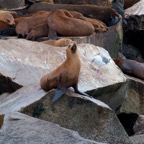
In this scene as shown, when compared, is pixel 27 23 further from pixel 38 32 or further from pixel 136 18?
pixel 136 18

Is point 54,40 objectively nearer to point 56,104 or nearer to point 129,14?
point 56,104

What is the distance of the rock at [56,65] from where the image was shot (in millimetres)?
7355

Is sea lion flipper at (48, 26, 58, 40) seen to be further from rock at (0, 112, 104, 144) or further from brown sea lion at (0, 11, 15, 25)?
rock at (0, 112, 104, 144)

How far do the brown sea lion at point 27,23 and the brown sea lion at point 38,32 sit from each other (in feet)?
0.49

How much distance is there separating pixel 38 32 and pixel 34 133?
560 centimetres

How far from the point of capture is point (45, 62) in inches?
308

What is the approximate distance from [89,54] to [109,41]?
2.71m

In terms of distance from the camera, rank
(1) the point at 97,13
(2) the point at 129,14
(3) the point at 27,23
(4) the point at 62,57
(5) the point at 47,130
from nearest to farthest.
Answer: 1. (5) the point at 47,130
2. (4) the point at 62,57
3. (3) the point at 27,23
4. (1) the point at 97,13
5. (2) the point at 129,14

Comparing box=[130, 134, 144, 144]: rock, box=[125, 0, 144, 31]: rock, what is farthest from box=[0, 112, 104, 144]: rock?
box=[125, 0, 144, 31]: rock

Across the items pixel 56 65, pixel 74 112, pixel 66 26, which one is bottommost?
pixel 66 26

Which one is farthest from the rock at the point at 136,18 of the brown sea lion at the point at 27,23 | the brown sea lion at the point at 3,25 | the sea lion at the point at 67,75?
the sea lion at the point at 67,75

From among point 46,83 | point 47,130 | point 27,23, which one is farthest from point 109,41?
point 47,130

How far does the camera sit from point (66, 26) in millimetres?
10000

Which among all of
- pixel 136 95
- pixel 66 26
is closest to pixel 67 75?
pixel 136 95
